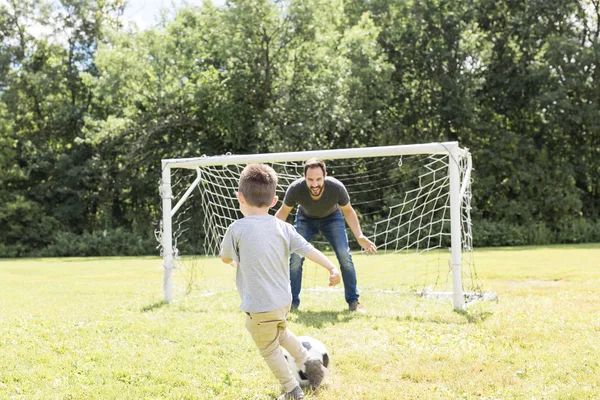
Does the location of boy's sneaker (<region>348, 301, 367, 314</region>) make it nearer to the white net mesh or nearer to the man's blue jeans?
the man's blue jeans

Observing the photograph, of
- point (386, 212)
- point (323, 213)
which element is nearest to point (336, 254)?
point (323, 213)

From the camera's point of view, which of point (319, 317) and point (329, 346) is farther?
point (319, 317)

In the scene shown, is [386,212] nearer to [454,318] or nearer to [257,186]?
[454,318]

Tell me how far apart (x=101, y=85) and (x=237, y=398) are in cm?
2197

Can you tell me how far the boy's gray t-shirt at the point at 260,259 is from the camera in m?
3.86

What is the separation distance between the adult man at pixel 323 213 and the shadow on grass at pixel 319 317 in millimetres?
259

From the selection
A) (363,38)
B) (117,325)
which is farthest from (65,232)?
(117,325)

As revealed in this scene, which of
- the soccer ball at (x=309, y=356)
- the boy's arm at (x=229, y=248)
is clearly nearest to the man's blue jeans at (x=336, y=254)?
the soccer ball at (x=309, y=356)

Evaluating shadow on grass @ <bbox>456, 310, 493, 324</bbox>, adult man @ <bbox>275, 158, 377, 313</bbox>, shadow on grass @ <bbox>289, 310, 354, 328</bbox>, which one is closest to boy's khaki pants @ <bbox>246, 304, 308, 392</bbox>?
shadow on grass @ <bbox>289, 310, 354, 328</bbox>

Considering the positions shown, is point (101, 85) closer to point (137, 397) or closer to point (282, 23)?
point (282, 23)

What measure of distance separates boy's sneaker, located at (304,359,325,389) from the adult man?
2736 mm

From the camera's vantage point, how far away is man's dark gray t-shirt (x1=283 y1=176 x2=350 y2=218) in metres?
7.08

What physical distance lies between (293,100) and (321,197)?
655 inches

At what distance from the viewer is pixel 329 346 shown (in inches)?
212
